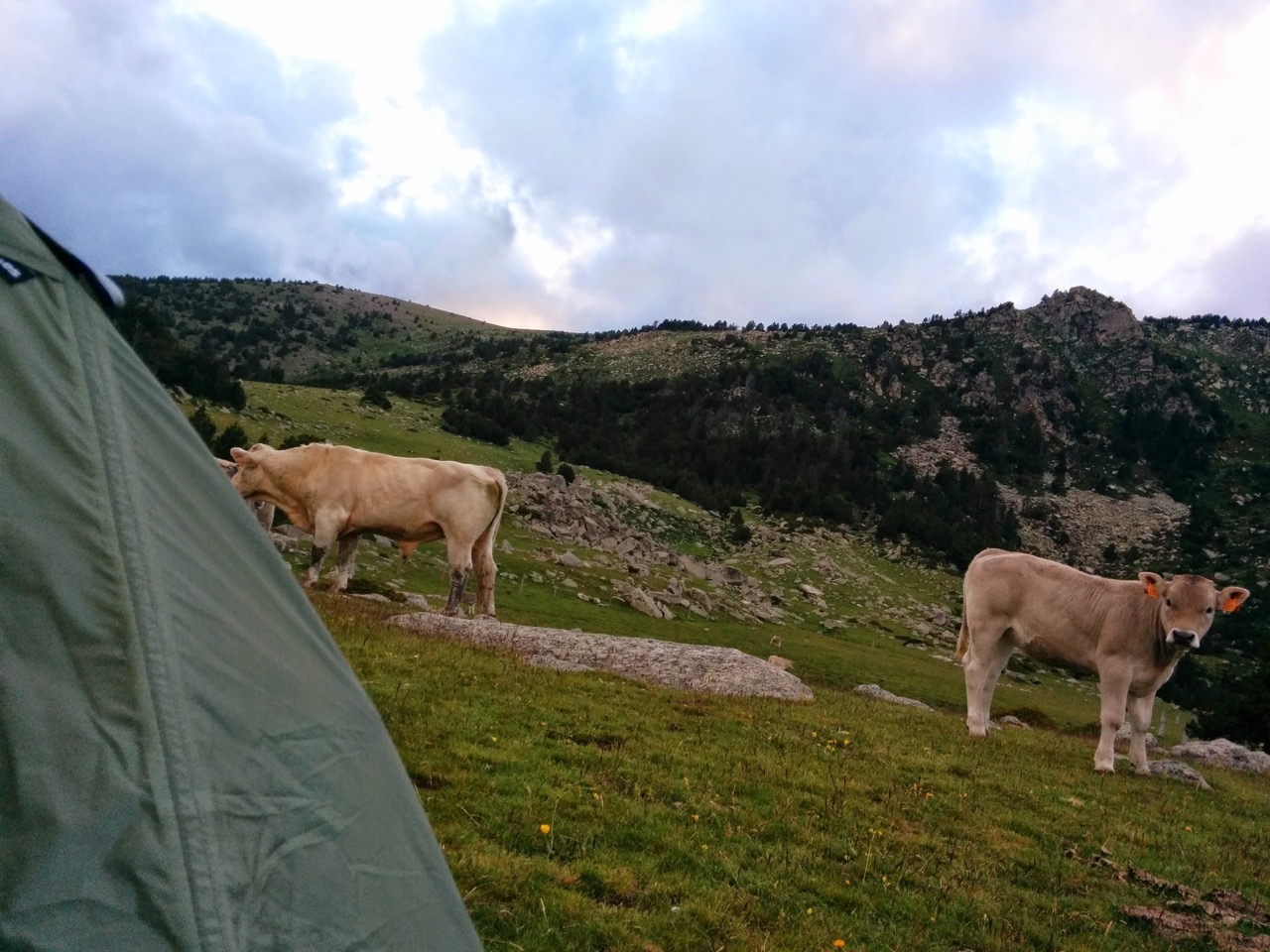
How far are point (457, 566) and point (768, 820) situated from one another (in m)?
11.9

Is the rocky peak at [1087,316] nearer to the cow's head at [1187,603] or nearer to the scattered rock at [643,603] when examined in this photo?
the scattered rock at [643,603]

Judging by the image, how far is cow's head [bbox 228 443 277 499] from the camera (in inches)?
675

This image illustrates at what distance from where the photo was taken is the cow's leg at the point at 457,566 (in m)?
17.9

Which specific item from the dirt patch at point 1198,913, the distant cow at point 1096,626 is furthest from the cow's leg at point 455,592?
the dirt patch at point 1198,913

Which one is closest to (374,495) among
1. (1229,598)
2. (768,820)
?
(768,820)

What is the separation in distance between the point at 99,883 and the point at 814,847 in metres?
6.04

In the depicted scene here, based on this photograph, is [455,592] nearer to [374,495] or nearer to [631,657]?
[374,495]

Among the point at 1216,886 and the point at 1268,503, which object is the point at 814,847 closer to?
the point at 1216,886

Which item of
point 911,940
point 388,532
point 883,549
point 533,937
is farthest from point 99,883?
point 883,549

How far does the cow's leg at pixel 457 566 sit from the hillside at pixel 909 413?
178 feet

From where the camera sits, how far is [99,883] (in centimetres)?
218

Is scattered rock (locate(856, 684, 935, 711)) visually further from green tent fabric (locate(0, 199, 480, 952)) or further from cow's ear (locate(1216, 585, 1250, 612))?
green tent fabric (locate(0, 199, 480, 952))

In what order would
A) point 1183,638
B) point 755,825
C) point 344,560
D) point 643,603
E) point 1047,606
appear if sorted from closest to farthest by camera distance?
point 755,825 < point 1183,638 < point 1047,606 < point 344,560 < point 643,603

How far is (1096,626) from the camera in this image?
13648mm
